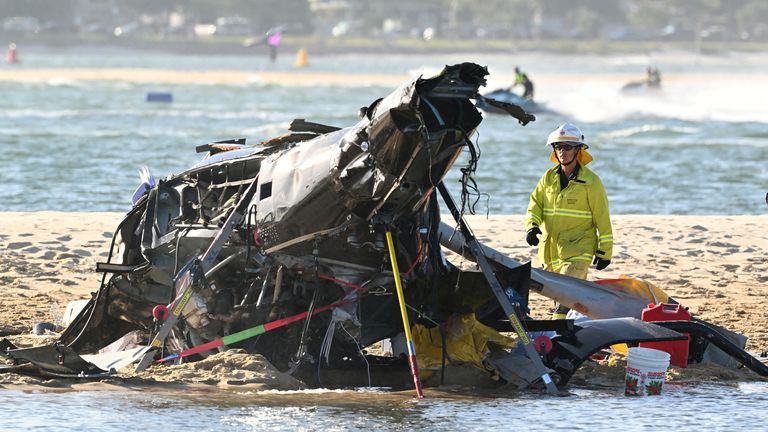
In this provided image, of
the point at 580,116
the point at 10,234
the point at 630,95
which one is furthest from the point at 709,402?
the point at 630,95

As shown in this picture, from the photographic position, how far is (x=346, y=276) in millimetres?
9961

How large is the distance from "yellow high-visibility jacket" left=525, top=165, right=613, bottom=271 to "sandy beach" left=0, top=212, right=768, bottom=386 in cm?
148

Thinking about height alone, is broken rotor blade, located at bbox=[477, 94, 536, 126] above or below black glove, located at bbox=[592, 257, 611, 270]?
above

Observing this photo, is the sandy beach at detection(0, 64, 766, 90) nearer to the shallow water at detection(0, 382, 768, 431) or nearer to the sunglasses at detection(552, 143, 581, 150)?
the sunglasses at detection(552, 143, 581, 150)

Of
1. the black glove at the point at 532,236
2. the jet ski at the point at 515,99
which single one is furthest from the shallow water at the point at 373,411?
the jet ski at the point at 515,99

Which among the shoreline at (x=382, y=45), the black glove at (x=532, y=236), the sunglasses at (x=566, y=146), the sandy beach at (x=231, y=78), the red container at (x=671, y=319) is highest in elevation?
the shoreline at (x=382, y=45)

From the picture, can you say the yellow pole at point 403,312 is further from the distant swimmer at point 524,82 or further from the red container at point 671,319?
the distant swimmer at point 524,82

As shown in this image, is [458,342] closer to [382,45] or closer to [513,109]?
[513,109]

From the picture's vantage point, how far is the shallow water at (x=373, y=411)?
9.37 metres

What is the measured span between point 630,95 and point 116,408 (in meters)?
51.9

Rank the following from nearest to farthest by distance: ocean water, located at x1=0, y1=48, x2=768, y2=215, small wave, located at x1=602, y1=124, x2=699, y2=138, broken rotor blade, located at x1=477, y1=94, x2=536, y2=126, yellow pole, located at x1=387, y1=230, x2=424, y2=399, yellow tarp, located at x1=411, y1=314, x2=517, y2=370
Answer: broken rotor blade, located at x1=477, y1=94, x2=536, y2=126, yellow pole, located at x1=387, y1=230, x2=424, y2=399, yellow tarp, located at x1=411, y1=314, x2=517, y2=370, ocean water, located at x1=0, y1=48, x2=768, y2=215, small wave, located at x1=602, y1=124, x2=699, y2=138

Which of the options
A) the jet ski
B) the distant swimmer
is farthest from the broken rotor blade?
the distant swimmer

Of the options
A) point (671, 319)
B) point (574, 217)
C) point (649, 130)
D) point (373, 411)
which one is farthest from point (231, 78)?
point (373, 411)

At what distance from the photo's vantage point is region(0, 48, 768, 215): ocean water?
26312mm
